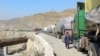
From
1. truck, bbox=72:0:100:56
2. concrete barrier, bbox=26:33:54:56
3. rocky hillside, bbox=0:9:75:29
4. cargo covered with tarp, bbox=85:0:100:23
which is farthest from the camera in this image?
rocky hillside, bbox=0:9:75:29

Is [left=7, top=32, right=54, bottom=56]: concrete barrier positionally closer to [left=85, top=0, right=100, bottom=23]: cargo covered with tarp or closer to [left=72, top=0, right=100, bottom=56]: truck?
[left=72, top=0, right=100, bottom=56]: truck

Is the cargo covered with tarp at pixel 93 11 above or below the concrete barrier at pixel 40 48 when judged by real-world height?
above

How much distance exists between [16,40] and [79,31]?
36.5 metres

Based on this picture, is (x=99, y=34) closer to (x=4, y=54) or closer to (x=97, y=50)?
(x=97, y=50)

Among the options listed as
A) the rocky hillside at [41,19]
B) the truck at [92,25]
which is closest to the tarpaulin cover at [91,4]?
the truck at [92,25]

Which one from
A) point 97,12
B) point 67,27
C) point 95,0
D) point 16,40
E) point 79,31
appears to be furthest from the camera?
point 16,40

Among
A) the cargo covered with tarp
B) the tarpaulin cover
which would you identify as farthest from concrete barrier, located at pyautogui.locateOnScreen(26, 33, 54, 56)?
the cargo covered with tarp

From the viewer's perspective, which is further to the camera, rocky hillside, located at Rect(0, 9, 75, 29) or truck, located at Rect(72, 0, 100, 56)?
rocky hillside, located at Rect(0, 9, 75, 29)

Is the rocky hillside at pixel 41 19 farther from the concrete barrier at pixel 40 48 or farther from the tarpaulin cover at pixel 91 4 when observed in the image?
the tarpaulin cover at pixel 91 4

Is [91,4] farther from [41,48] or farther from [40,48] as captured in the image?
[40,48]

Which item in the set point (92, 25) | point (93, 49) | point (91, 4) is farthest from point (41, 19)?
point (92, 25)

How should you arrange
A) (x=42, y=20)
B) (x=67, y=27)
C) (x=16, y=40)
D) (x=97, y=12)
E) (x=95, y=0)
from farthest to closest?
(x=42, y=20) → (x=16, y=40) → (x=67, y=27) → (x=95, y=0) → (x=97, y=12)

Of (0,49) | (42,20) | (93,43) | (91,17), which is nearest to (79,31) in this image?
(93,43)

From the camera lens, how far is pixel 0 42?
171ft
